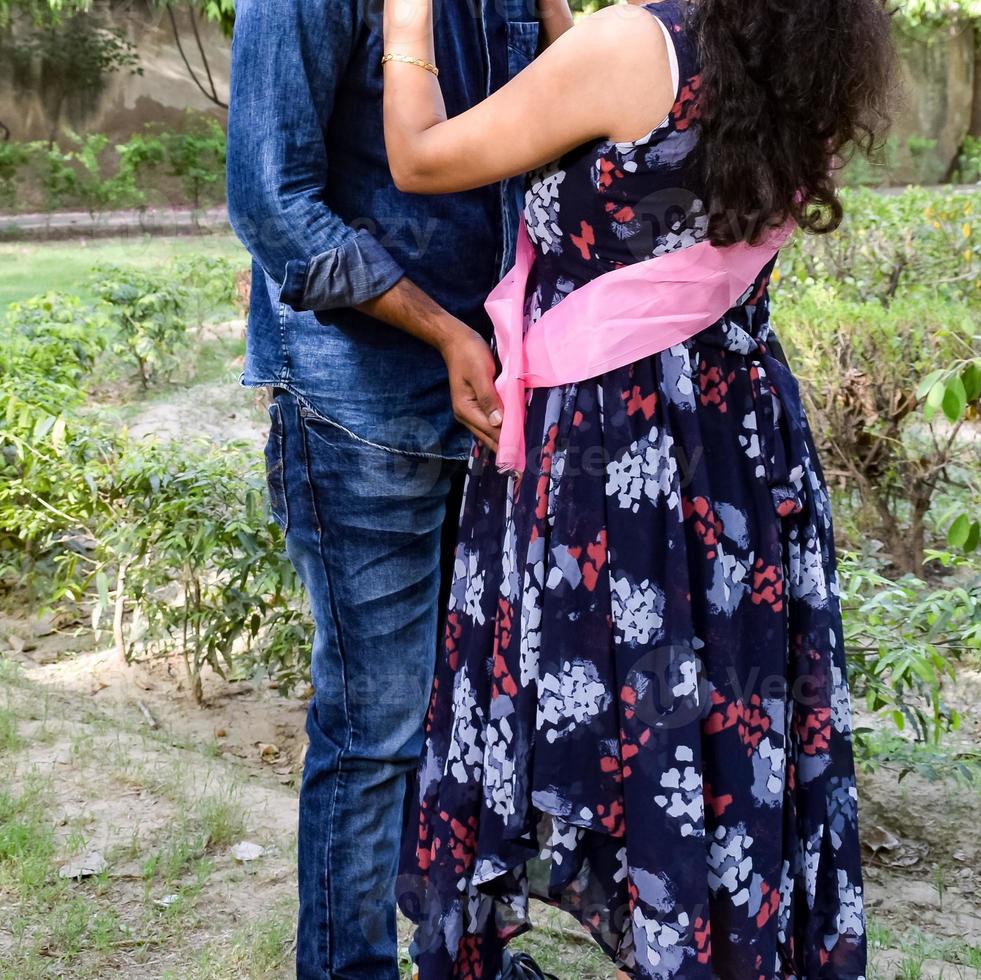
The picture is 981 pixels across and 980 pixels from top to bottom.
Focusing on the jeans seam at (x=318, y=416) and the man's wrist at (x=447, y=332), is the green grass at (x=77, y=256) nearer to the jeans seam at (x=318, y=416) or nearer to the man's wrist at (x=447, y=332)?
the jeans seam at (x=318, y=416)

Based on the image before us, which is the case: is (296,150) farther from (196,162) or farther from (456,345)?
(196,162)

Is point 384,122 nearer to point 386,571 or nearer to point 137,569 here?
point 386,571

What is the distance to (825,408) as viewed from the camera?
15.1ft

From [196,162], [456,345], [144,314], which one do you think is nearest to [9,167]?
[196,162]

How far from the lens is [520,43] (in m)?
1.79

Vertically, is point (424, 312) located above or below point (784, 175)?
below

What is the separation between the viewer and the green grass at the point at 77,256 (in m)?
9.70

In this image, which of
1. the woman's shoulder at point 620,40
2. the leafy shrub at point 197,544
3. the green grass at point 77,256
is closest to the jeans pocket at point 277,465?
the woman's shoulder at point 620,40

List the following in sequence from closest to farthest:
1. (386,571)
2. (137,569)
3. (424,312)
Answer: (424,312) < (386,571) < (137,569)

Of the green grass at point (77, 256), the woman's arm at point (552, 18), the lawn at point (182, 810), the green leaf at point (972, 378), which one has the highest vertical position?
the green grass at point (77, 256)

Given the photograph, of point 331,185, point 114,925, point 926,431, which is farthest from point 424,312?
point 926,431

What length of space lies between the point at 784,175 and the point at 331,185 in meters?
0.59

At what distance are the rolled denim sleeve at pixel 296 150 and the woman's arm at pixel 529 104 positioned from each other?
0.28ft

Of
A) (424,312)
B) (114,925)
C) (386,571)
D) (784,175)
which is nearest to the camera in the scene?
(784,175)
